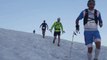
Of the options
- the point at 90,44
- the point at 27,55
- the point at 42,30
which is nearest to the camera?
the point at 90,44

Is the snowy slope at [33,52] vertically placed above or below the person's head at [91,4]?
below

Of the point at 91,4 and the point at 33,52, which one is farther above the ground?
the point at 91,4

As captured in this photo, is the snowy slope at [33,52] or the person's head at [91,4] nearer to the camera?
the person's head at [91,4]

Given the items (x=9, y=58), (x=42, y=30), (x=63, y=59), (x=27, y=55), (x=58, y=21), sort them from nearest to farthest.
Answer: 1. (x=9, y=58)
2. (x=27, y=55)
3. (x=63, y=59)
4. (x=58, y=21)
5. (x=42, y=30)

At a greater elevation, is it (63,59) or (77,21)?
(77,21)

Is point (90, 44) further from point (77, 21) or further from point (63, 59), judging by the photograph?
point (63, 59)

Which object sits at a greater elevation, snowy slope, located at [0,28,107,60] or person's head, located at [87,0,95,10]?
person's head, located at [87,0,95,10]

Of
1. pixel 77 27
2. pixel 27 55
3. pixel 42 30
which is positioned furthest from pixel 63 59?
pixel 42 30

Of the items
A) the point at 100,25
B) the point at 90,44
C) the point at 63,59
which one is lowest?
the point at 63,59

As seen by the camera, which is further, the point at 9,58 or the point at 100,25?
the point at 9,58

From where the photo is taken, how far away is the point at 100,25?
37.1 ft

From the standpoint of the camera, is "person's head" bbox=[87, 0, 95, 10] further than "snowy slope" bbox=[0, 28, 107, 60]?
No

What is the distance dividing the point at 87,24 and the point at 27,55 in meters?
3.78

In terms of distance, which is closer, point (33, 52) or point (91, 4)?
point (91, 4)
